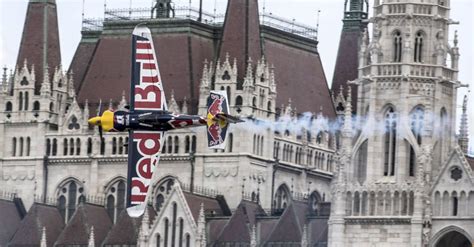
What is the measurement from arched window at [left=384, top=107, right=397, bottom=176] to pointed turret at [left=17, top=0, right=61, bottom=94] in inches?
1302

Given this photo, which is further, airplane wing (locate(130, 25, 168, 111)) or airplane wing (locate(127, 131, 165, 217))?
airplane wing (locate(127, 131, 165, 217))

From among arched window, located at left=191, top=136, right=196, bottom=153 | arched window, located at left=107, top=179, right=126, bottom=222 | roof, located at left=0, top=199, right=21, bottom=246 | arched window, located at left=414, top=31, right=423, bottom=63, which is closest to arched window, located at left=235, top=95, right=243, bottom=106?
arched window, located at left=191, top=136, right=196, bottom=153

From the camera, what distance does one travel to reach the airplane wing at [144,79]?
137375 millimetres

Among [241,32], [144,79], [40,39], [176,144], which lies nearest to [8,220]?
[176,144]

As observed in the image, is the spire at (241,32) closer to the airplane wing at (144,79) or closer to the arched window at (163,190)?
the arched window at (163,190)

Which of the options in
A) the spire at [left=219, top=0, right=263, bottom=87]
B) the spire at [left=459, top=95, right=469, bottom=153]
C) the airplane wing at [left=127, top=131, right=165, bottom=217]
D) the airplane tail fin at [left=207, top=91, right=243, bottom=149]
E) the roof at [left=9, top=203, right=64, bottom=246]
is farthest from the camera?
the roof at [left=9, top=203, right=64, bottom=246]

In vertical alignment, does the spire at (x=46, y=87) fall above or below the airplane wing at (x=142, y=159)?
above

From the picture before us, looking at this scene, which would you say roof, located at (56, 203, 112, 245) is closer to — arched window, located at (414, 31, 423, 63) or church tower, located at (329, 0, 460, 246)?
church tower, located at (329, 0, 460, 246)

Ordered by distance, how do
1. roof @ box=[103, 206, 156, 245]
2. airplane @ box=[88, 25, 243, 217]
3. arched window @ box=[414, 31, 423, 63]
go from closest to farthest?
airplane @ box=[88, 25, 243, 217]
arched window @ box=[414, 31, 423, 63]
roof @ box=[103, 206, 156, 245]

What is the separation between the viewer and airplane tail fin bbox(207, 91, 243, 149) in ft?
444

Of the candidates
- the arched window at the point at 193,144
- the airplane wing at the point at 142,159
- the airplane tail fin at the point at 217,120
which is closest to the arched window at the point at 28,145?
the arched window at the point at 193,144

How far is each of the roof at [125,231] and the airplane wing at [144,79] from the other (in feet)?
157

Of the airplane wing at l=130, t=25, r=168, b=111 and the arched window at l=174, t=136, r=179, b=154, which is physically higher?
the arched window at l=174, t=136, r=179, b=154

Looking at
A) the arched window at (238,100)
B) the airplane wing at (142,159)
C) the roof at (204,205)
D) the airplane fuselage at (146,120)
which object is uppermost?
the arched window at (238,100)
